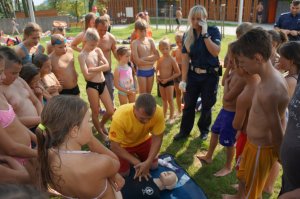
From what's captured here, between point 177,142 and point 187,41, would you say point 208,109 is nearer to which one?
point 177,142

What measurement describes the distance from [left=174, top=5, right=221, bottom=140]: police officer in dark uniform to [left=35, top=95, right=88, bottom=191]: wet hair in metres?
2.67

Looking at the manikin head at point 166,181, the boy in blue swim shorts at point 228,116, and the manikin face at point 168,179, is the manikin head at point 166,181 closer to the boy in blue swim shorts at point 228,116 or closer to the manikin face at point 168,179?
the manikin face at point 168,179

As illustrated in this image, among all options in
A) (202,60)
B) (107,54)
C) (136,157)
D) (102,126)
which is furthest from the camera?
(107,54)

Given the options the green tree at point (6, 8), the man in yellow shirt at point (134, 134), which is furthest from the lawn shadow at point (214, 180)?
the green tree at point (6, 8)

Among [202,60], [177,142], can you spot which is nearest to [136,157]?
[177,142]

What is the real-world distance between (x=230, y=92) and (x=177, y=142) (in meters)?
1.68

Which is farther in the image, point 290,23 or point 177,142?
point 290,23

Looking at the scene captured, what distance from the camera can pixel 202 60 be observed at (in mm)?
4234

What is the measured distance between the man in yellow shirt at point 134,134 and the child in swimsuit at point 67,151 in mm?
1205

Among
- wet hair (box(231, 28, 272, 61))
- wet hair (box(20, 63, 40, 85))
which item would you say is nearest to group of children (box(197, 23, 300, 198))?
wet hair (box(231, 28, 272, 61))

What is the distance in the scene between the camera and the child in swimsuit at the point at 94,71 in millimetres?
4454

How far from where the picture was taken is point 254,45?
7.89 ft

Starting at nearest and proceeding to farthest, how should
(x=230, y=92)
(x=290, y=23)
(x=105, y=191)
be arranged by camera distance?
1. (x=105, y=191)
2. (x=230, y=92)
3. (x=290, y=23)

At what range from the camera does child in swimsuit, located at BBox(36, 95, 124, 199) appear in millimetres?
1913
